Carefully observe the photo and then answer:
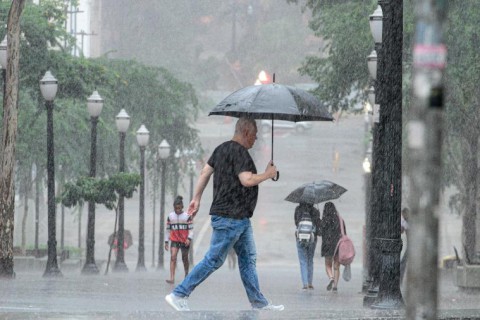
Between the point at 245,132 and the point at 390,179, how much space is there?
190 cm

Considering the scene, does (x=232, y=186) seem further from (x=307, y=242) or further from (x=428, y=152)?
(x=307, y=242)

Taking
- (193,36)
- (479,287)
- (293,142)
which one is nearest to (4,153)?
(479,287)

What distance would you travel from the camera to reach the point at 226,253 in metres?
12.0

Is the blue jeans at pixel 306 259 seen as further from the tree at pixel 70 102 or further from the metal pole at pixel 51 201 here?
the metal pole at pixel 51 201

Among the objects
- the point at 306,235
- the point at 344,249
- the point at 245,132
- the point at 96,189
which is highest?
the point at 245,132

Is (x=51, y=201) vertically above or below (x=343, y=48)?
below

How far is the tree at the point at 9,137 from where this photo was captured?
23484 millimetres

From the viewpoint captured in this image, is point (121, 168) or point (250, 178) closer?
point (250, 178)

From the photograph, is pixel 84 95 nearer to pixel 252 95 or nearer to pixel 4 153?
pixel 4 153

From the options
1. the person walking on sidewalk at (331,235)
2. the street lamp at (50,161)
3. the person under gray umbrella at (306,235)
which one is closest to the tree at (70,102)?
the street lamp at (50,161)

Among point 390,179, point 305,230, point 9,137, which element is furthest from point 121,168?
point 390,179

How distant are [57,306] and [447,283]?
18658mm

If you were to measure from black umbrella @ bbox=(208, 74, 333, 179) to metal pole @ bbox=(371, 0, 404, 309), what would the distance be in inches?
31.1

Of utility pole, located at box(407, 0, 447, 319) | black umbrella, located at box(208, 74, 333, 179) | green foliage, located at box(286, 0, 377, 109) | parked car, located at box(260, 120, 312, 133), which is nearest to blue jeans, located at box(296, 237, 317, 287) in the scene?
black umbrella, located at box(208, 74, 333, 179)
